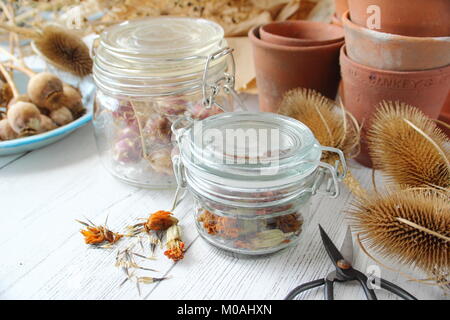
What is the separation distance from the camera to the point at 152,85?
54cm

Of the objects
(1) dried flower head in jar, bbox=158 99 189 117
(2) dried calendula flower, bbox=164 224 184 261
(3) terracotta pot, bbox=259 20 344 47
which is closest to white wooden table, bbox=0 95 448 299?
(2) dried calendula flower, bbox=164 224 184 261

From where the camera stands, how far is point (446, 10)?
1.67 feet

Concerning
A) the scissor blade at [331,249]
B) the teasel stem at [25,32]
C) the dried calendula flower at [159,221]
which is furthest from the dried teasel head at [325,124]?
the teasel stem at [25,32]

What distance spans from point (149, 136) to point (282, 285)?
26 cm

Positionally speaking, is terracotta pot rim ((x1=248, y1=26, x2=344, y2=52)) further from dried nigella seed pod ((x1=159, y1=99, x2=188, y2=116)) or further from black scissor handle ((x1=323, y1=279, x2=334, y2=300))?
black scissor handle ((x1=323, y1=279, x2=334, y2=300))

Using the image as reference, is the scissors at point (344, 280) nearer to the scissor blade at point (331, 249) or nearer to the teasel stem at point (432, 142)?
the scissor blade at point (331, 249)

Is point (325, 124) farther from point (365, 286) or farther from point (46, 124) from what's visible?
point (46, 124)

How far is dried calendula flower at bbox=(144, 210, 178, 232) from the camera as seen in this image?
501 millimetres

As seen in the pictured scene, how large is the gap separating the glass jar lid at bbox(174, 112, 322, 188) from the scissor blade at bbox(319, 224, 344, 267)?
8cm

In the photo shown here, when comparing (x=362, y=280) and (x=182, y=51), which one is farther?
(x=182, y=51)

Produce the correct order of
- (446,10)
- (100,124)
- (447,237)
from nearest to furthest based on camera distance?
(447,237) < (446,10) < (100,124)

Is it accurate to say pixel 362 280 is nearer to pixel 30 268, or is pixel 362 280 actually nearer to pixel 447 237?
pixel 447 237

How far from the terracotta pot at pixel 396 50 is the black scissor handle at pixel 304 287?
0.96ft
